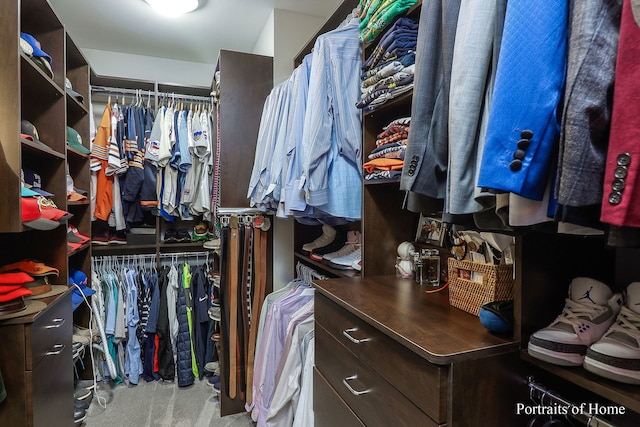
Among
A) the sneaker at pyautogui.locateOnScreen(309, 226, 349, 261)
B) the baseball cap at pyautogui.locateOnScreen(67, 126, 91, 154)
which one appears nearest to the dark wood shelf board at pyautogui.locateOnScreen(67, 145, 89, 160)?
the baseball cap at pyautogui.locateOnScreen(67, 126, 91, 154)

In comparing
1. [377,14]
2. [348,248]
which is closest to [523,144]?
[377,14]

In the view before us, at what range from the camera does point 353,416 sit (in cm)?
95

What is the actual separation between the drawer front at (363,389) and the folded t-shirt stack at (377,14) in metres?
1.01

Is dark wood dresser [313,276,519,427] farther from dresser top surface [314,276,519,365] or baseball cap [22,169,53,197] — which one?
baseball cap [22,169,53,197]

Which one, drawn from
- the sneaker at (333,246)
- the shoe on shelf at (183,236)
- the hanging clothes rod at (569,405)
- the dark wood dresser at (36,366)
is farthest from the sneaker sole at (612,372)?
the shoe on shelf at (183,236)

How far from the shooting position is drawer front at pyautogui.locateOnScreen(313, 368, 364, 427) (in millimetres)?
984

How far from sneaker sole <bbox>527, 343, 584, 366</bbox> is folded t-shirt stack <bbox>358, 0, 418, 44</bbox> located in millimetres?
960

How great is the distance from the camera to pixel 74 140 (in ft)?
7.06

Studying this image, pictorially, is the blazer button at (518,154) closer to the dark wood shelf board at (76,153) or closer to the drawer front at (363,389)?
the drawer front at (363,389)

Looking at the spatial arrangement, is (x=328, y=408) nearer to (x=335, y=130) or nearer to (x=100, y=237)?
(x=335, y=130)

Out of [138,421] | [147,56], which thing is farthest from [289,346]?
[147,56]

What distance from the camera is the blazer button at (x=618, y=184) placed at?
39cm

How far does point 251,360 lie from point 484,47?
6.16 ft

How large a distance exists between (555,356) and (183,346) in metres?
2.46
